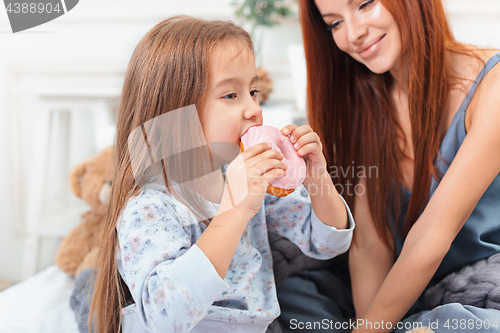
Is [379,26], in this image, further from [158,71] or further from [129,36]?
[129,36]

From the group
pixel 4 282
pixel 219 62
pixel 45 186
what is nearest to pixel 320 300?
pixel 219 62

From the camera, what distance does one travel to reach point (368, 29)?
779 millimetres

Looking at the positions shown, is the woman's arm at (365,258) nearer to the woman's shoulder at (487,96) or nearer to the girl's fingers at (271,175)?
the woman's shoulder at (487,96)

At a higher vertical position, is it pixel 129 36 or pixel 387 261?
pixel 129 36

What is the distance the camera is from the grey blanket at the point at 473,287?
25.0 inches

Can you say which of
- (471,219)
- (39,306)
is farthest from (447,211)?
(39,306)

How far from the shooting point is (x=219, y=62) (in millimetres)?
619

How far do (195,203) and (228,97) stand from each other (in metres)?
0.19

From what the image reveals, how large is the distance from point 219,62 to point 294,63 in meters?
0.96

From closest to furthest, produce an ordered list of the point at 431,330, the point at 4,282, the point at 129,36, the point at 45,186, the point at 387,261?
the point at 431,330
the point at 387,261
the point at 4,282
the point at 45,186
the point at 129,36

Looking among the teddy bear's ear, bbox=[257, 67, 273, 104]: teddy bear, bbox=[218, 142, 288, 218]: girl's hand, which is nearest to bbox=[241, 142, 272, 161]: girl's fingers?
bbox=[218, 142, 288, 218]: girl's hand

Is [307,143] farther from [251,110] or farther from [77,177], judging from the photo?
[77,177]

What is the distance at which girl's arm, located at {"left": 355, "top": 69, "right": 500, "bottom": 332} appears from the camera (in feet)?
2.27

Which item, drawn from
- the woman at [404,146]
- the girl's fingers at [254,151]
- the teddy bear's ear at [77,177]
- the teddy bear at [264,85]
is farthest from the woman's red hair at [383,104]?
the teddy bear's ear at [77,177]
